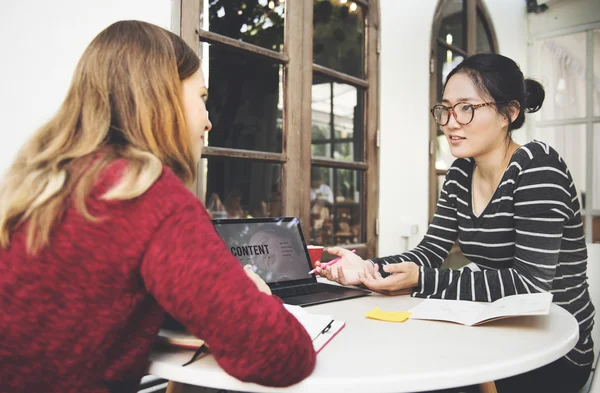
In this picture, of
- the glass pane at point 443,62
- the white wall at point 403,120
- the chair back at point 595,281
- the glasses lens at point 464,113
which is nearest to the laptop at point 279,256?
the glasses lens at point 464,113

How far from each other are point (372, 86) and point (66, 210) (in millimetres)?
2399

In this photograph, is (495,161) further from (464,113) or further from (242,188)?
(242,188)

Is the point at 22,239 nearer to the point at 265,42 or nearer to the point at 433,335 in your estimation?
the point at 433,335

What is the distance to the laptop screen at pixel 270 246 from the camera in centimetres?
133

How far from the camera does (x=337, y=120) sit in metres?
2.74

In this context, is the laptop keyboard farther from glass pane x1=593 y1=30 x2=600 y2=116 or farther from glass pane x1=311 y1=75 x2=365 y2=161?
glass pane x1=593 y1=30 x2=600 y2=116

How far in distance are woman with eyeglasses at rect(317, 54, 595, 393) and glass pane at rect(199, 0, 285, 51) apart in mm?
930

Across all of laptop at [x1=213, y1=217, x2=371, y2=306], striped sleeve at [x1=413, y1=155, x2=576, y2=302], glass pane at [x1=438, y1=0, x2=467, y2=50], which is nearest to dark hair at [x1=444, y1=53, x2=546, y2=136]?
striped sleeve at [x1=413, y1=155, x2=576, y2=302]

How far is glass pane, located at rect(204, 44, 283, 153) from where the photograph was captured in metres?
2.09

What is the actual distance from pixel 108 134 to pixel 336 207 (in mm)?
2102

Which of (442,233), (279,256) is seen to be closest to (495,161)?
(442,233)

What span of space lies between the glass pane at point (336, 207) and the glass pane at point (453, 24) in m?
1.49

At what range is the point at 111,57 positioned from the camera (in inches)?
30.6

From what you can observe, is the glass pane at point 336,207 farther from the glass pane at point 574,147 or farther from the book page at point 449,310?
the glass pane at point 574,147
